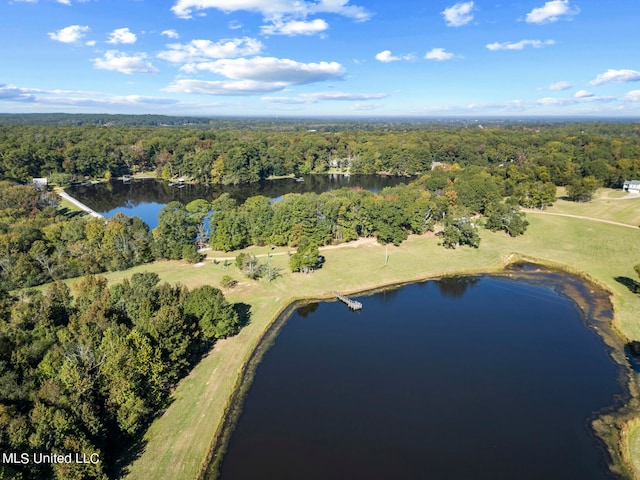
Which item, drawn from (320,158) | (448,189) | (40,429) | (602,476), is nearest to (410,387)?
(602,476)

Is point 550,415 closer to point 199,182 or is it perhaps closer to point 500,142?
point 199,182

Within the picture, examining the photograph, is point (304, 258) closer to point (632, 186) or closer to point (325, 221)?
point (325, 221)

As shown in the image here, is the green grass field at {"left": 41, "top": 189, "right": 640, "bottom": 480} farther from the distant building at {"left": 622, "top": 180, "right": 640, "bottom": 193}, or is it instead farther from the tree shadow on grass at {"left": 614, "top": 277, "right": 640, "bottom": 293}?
the distant building at {"left": 622, "top": 180, "right": 640, "bottom": 193}

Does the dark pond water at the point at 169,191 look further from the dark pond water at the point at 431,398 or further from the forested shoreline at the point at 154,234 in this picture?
the dark pond water at the point at 431,398

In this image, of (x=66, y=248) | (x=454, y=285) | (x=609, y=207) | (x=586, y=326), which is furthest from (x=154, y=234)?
(x=609, y=207)

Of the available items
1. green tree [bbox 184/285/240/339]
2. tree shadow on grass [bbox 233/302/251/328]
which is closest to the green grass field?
tree shadow on grass [bbox 233/302/251/328]

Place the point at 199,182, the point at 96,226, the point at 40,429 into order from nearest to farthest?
the point at 40,429, the point at 96,226, the point at 199,182

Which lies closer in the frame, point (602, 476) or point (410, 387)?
point (602, 476)
